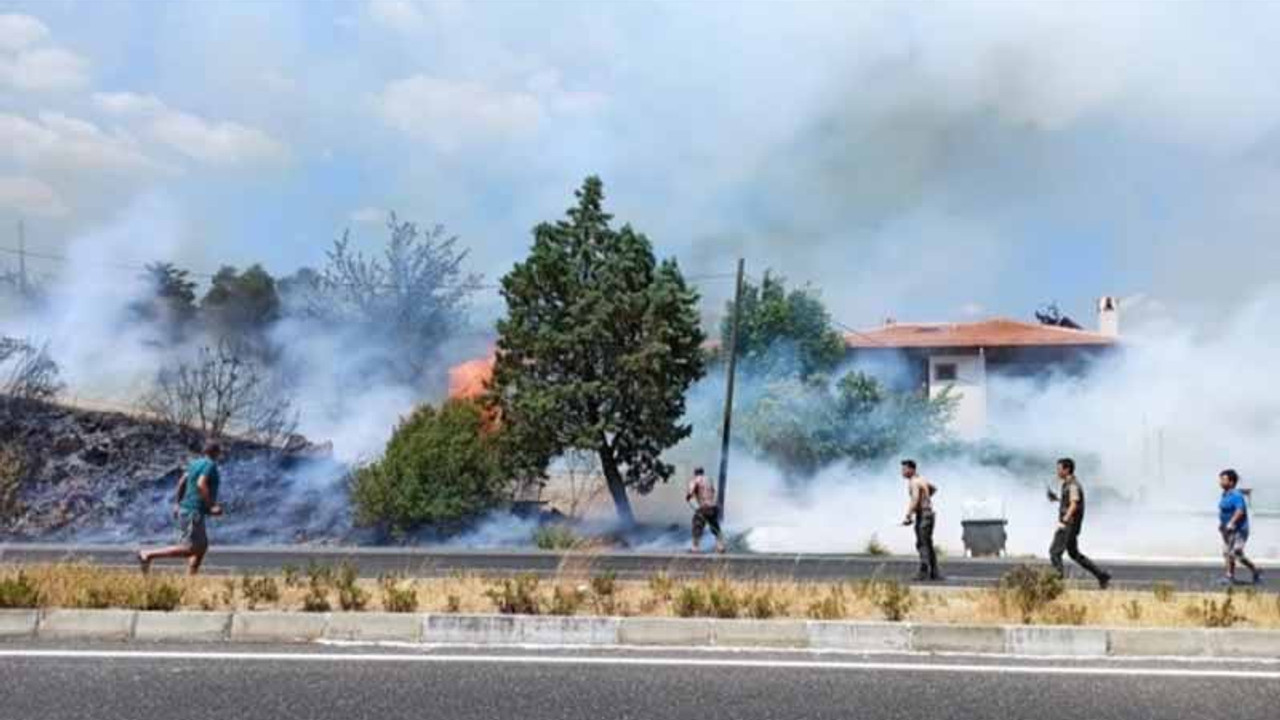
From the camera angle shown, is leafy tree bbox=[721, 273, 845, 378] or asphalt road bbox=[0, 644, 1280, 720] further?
leafy tree bbox=[721, 273, 845, 378]

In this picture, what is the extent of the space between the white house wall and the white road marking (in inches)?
1239

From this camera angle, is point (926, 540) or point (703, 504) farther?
point (703, 504)

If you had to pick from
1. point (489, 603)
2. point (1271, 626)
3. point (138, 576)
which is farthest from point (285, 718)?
point (1271, 626)

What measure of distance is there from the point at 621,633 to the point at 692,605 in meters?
0.82

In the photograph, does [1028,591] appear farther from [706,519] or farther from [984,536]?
[984,536]

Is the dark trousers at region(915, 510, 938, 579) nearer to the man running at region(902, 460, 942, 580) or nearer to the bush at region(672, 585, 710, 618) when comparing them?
the man running at region(902, 460, 942, 580)

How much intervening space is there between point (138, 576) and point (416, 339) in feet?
86.2

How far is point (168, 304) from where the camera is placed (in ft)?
106

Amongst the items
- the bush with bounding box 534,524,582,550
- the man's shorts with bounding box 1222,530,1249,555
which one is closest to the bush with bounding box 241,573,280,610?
the man's shorts with bounding box 1222,530,1249,555

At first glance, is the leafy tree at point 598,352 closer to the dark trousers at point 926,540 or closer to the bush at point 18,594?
the dark trousers at point 926,540

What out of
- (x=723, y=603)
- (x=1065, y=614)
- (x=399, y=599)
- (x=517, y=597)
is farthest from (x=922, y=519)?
(x=399, y=599)

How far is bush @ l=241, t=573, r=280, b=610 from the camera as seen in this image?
9.12 m

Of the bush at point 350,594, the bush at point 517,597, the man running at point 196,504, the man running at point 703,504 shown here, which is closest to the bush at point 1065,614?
the bush at point 517,597

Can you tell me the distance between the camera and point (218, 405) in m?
27.8
